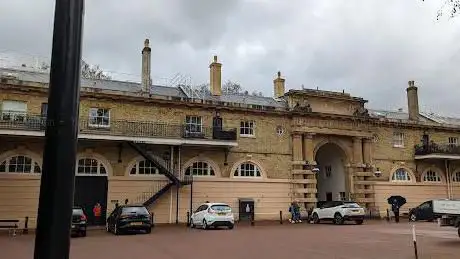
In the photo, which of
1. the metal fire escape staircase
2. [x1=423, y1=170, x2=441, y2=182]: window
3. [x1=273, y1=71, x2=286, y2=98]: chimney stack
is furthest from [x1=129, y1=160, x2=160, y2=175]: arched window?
[x1=423, y1=170, x2=441, y2=182]: window

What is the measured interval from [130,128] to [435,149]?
89.3ft

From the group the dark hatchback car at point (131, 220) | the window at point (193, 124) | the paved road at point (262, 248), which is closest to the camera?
the paved road at point (262, 248)

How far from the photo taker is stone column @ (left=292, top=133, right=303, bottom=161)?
34.8 metres

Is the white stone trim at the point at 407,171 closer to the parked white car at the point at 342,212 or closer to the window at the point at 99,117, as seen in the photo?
the parked white car at the point at 342,212

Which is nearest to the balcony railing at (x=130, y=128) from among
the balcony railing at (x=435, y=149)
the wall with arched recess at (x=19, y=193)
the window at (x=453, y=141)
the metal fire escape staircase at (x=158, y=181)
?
the metal fire escape staircase at (x=158, y=181)

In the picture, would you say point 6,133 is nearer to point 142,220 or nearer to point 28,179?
point 28,179

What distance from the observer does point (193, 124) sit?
32250mm

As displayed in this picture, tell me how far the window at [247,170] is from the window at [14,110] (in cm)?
1474

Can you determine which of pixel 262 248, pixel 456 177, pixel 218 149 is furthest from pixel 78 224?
pixel 456 177

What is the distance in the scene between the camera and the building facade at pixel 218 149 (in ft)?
90.5

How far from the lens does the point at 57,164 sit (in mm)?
2127

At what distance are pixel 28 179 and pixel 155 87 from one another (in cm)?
1238

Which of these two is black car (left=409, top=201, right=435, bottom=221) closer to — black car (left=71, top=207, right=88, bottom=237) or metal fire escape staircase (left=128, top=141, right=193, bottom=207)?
metal fire escape staircase (left=128, top=141, right=193, bottom=207)

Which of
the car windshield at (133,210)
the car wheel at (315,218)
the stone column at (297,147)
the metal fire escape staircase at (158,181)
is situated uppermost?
the stone column at (297,147)
